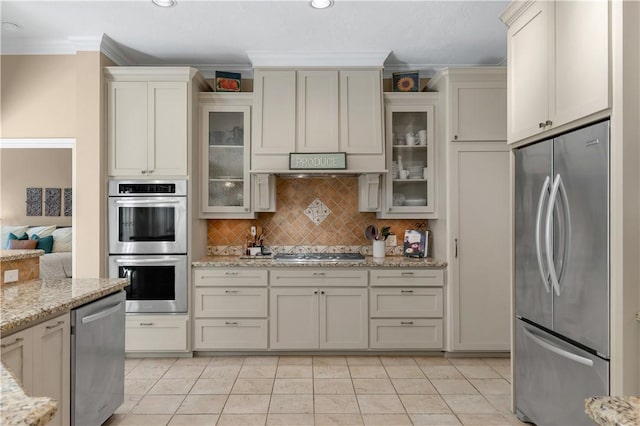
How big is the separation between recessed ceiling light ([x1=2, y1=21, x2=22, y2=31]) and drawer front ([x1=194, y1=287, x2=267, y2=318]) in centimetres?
262

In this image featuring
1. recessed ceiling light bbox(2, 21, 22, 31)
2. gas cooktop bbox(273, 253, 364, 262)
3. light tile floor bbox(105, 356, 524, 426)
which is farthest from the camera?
gas cooktop bbox(273, 253, 364, 262)

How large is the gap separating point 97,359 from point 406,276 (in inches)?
98.0

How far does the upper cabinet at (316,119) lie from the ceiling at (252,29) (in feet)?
1.03

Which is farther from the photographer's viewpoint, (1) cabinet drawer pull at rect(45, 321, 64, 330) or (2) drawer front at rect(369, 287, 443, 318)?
(2) drawer front at rect(369, 287, 443, 318)

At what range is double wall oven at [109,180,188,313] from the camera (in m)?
3.67

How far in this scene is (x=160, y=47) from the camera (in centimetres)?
376

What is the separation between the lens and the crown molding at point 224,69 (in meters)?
4.18

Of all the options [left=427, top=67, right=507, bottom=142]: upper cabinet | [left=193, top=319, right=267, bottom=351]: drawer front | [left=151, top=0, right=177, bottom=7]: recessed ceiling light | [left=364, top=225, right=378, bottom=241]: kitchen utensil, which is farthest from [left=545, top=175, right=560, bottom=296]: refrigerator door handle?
[left=151, top=0, right=177, bottom=7]: recessed ceiling light

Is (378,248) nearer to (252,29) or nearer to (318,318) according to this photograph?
(318,318)

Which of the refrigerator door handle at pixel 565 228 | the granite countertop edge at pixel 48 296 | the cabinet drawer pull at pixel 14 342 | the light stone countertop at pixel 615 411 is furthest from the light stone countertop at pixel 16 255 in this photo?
the refrigerator door handle at pixel 565 228

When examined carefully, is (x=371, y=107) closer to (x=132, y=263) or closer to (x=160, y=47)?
(x=160, y=47)

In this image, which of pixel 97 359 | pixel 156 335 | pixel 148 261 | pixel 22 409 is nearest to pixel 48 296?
pixel 97 359

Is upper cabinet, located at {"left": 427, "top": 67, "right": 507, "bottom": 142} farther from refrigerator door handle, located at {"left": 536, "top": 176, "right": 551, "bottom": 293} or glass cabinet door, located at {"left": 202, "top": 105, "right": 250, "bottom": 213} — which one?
glass cabinet door, located at {"left": 202, "top": 105, "right": 250, "bottom": 213}

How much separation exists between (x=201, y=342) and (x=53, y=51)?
2.94 meters
